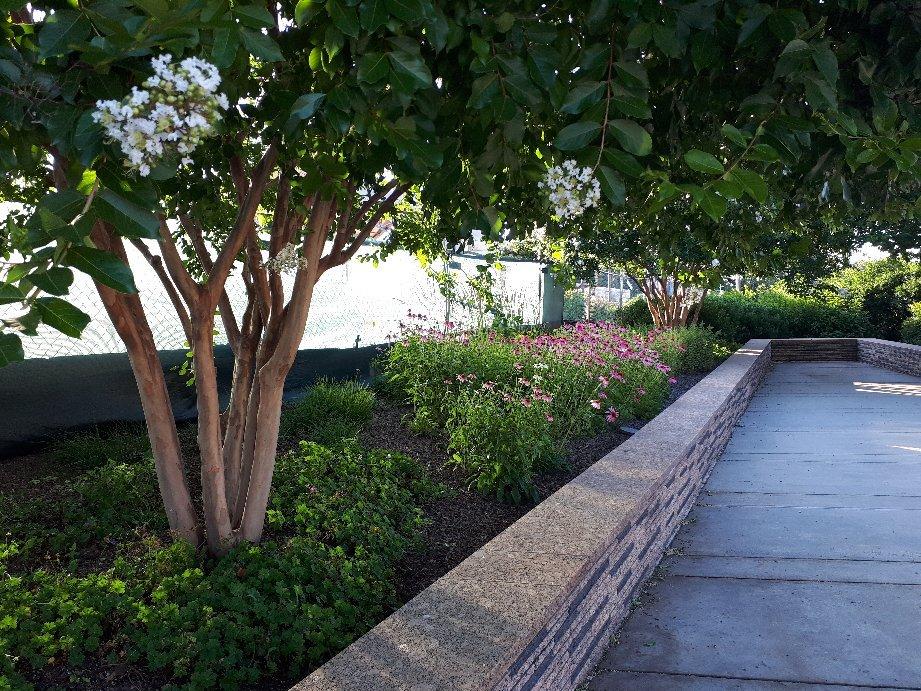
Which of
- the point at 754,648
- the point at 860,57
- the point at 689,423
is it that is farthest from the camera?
the point at 689,423

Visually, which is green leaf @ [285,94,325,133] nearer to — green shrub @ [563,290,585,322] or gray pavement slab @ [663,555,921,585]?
gray pavement slab @ [663,555,921,585]

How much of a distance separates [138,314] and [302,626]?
1403 millimetres

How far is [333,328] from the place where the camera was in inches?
272

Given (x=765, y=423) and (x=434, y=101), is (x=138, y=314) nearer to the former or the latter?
(x=434, y=101)

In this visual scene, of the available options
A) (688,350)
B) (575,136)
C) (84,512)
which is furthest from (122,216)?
(688,350)

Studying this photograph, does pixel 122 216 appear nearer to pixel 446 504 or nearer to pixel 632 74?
pixel 632 74

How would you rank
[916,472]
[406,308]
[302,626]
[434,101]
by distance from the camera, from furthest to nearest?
[406,308] → [916,472] → [302,626] → [434,101]

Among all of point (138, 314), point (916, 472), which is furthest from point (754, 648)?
point (916, 472)

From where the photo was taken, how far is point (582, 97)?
64.2 inches

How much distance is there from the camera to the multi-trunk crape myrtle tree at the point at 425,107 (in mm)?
1182

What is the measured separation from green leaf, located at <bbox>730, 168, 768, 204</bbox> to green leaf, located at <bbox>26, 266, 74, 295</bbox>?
121 centimetres

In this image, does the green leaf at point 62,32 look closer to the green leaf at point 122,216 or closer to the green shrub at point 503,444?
the green leaf at point 122,216

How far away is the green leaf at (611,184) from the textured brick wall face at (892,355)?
12.4 meters

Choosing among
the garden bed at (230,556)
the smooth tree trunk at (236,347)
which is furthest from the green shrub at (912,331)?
the smooth tree trunk at (236,347)
